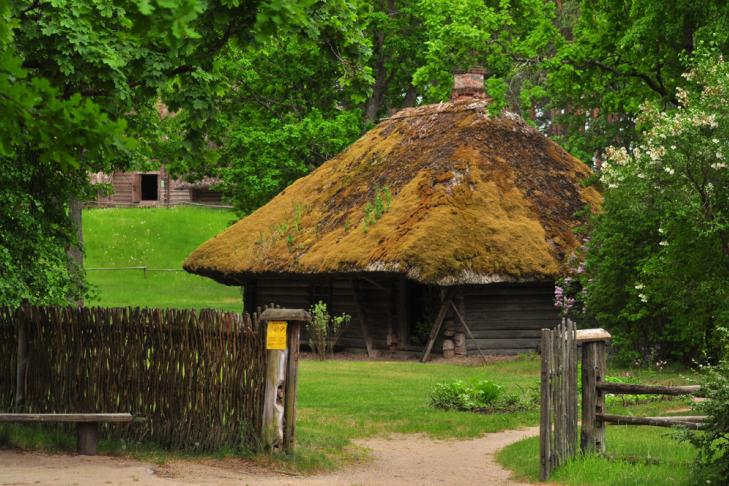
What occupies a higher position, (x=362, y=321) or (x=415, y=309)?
(x=415, y=309)

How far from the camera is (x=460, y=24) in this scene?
29.2 meters

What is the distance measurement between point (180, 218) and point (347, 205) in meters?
28.5

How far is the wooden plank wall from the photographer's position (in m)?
25.1

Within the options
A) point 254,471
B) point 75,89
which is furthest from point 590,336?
point 75,89

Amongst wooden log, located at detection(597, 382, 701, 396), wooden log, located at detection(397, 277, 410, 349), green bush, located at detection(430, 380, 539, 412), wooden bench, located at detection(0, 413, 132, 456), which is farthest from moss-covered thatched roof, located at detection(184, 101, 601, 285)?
wooden bench, located at detection(0, 413, 132, 456)

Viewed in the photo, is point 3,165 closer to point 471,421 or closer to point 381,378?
point 471,421

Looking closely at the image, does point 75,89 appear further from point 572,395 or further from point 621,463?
point 621,463

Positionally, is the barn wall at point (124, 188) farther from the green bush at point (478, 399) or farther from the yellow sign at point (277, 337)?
the yellow sign at point (277, 337)

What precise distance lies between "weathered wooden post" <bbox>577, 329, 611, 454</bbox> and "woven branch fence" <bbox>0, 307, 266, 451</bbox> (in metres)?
3.14

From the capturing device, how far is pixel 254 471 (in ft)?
→ 35.8

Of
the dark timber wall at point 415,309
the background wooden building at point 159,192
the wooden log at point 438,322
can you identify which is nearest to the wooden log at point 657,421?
the wooden log at point 438,322

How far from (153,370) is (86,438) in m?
0.97

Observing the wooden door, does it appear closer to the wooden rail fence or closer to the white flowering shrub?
the white flowering shrub

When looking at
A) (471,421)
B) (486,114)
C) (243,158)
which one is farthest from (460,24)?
(471,421)
